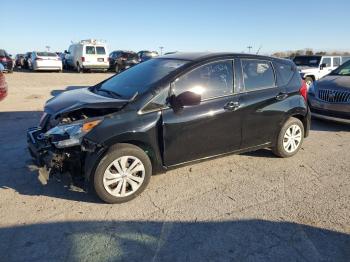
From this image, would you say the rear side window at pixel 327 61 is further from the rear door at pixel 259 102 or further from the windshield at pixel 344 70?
the rear door at pixel 259 102

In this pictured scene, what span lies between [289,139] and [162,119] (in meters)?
2.52

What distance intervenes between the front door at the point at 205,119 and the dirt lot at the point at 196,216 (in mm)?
464

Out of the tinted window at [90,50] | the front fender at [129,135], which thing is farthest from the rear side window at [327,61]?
the tinted window at [90,50]

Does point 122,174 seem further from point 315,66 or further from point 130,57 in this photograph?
point 130,57

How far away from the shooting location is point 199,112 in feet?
15.5

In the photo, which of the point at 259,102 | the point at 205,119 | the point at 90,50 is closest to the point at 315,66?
the point at 259,102

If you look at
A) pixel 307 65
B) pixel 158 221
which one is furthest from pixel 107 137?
pixel 307 65

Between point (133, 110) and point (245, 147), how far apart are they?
75.1 inches

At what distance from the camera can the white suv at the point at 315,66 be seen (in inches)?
669

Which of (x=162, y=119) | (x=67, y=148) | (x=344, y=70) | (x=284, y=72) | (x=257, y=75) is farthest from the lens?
(x=344, y=70)

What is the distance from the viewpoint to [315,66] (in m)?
17.4

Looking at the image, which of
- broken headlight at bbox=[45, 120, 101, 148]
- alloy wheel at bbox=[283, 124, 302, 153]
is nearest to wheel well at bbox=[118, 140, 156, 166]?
broken headlight at bbox=[45, 120, 101, 148]

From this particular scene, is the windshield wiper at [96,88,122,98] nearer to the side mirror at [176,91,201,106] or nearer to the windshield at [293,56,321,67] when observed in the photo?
the side mirror at [176,91,201,106]

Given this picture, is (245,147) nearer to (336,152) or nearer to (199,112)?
(199,112)
